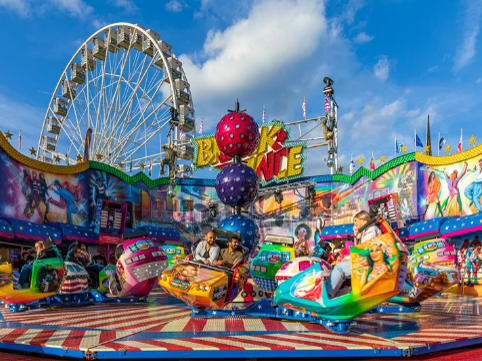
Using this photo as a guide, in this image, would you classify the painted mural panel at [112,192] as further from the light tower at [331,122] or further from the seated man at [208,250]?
the seated man at [208,250]

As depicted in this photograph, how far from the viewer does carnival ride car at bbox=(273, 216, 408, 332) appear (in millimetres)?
4641

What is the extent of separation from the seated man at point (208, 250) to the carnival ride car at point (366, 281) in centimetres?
175

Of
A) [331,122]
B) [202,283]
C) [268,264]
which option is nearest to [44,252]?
[202,283]

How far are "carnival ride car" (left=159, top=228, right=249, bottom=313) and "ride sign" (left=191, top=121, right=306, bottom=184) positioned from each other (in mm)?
17098

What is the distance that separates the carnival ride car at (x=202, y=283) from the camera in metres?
5.87

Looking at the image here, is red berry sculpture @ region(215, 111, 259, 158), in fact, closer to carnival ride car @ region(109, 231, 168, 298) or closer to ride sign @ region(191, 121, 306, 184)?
carnival ride car @ region(109, 231, 168, 298)

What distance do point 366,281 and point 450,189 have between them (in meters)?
14.3

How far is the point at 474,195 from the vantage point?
16281 mm

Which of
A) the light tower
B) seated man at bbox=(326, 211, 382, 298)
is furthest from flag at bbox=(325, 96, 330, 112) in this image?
seated man at bbox=(326, 211, 382, 298)

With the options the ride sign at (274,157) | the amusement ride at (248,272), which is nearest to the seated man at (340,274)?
the amusement ride at (248,272)

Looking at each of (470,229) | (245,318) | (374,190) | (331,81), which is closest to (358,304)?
(245,318)

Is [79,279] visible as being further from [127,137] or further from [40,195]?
[127,137]

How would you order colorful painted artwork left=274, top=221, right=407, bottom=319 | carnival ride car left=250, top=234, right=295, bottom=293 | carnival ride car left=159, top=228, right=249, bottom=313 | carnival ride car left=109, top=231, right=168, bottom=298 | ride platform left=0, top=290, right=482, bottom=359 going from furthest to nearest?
carnival ride car left=109, top=231, right=168, bottom=298 → carnival ride car left=250, top=234, right=295, bottom=293 → carnival ride car left=159, top=228, right=249, bottom=313 → colorful painted artwork left=274, top=221, right=407, bottom=319 → ride platform left=0, top=290, right=482, bottom=359

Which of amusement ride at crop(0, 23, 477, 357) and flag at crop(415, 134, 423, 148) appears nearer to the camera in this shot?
amusement ride at crop(0, 23, 477, 357)
